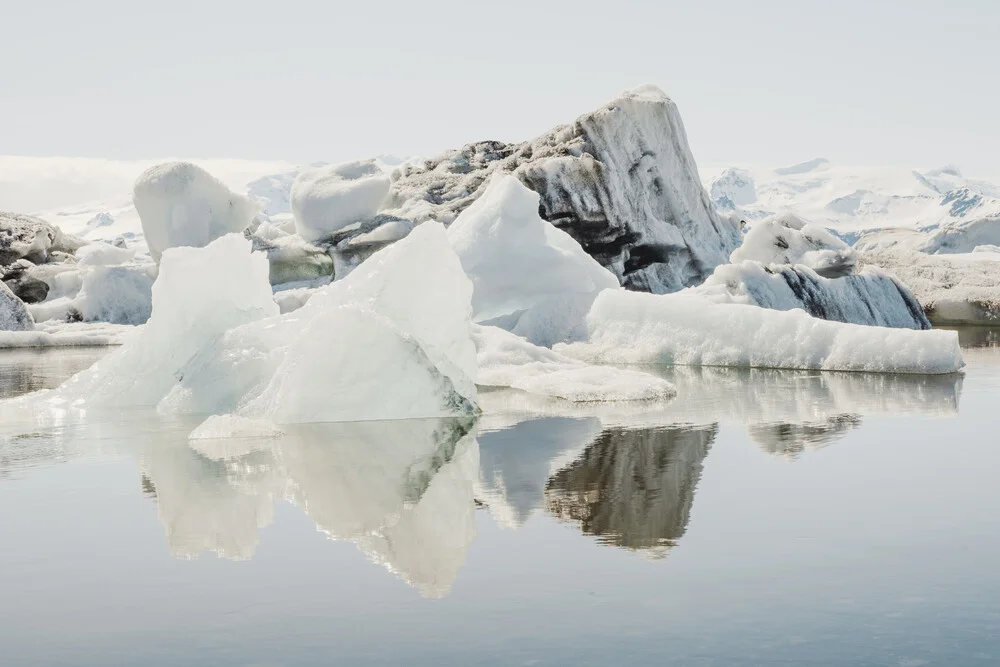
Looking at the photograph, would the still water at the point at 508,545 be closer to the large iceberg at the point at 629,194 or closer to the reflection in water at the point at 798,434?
the reflection in water at the point at 798,434

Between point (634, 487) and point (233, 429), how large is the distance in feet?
8.61

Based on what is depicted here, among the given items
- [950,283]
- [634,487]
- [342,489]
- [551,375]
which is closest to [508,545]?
[634,487]

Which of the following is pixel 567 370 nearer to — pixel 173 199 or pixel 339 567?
pixel 339 567

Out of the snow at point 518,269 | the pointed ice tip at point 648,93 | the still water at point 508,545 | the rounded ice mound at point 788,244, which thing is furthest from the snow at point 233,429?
the pointed ice tip at point 648,93

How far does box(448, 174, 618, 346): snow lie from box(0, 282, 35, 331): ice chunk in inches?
407

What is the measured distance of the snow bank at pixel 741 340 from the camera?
9648 millimetres

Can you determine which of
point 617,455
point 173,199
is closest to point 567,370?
point 617,455

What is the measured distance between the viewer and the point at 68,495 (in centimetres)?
484

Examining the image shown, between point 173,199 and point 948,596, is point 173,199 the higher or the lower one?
the lower one

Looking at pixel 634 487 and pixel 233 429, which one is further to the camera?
pixel 233 429

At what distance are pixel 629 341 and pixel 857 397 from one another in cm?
355

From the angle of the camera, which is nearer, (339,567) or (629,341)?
(339,567)

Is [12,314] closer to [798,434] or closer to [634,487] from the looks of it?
[798,434]

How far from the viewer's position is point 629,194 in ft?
65.5
